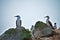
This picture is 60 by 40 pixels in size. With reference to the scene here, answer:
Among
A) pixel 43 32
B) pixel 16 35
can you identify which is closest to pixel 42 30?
pixel 43 32

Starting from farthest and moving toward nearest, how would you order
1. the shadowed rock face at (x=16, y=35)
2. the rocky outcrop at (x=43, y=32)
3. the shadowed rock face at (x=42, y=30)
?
1. the shadowed rock face at (x=42, y=30)
2. the rocky outcrop at (x=43, y=32)
3. the shadowed rock face at (x=16, y=35)

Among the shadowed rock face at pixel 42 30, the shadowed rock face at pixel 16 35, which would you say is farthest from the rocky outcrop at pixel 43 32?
the shadowed rock face at pixel 16 35

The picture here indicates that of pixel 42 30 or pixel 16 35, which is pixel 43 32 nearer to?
pixel 42 30

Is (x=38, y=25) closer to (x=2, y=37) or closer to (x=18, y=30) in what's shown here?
(x=18, y=30)

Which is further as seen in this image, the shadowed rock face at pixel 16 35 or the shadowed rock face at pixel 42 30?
the shadowed rock face at pixel 42 30

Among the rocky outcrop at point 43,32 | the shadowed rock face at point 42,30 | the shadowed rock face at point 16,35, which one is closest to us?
the shadowed rock face at point 16,35

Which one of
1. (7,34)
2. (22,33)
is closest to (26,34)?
(22,33)

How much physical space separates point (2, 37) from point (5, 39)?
0.88ft

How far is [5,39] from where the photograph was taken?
1095cm

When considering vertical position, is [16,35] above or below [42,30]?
below

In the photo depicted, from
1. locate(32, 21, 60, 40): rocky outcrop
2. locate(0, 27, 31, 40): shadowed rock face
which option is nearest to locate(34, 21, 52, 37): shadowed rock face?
locate(32, 21, 60, 40): rocky outcrop

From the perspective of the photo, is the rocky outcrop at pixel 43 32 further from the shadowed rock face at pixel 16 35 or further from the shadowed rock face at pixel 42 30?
the shadowed rock face at pixel 16 35

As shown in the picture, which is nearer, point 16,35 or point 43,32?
point 16,35

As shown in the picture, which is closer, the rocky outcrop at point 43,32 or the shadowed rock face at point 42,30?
the rocky outcrop at point 43,32
